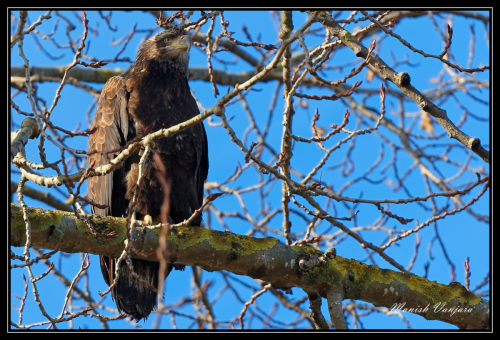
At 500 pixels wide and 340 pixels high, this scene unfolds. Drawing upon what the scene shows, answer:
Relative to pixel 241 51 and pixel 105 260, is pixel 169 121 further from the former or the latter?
pixel 241 51

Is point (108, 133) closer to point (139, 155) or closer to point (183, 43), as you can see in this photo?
point (139, 155)

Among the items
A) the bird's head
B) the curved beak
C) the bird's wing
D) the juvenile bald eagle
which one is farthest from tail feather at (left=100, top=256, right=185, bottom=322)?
the curved beak

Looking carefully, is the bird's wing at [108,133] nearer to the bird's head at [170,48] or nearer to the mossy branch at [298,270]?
the bird's head at [170,48]

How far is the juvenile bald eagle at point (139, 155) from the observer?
4.68 meters

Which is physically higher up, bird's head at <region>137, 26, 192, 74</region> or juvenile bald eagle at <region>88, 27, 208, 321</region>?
bird's head at <region>137, 26, 192, 74</region>

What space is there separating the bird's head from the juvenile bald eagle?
0.84ft

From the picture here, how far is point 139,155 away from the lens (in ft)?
15.0

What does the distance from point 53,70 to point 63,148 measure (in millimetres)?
4017

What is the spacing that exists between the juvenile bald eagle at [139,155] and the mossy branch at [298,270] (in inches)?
41.1

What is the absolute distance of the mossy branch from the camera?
3506 mm

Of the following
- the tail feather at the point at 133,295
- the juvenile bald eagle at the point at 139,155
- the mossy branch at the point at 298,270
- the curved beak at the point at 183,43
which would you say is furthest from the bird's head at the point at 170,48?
the mossy branch at the point at 298,270

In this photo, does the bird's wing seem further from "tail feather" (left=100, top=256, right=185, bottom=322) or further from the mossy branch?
the mossy branch

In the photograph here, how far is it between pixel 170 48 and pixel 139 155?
4.53ft

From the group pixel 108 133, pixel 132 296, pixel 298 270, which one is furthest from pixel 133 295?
pixel 298 270
